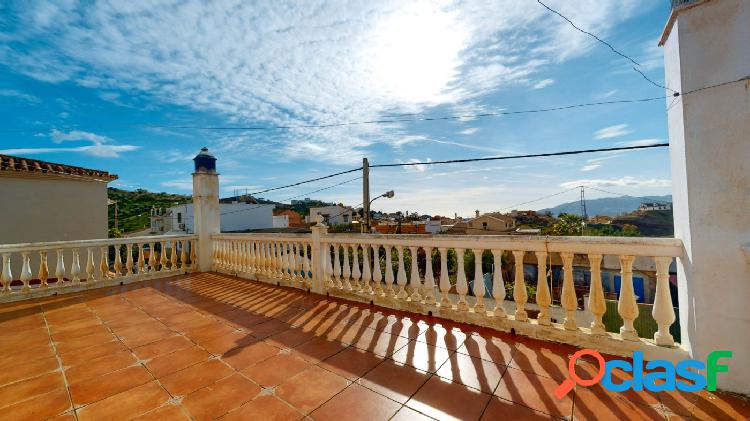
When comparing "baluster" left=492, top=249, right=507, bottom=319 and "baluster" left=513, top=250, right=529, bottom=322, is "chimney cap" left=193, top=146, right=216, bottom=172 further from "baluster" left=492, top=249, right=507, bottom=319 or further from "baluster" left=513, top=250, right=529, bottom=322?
"baluster" left=513, top=250, right=529, bottom=322

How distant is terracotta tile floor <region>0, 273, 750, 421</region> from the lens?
1.69 metres

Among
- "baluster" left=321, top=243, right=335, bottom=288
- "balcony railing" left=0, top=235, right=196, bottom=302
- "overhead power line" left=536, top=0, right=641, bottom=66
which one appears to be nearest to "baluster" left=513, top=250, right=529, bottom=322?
"overhead power line" left=536, top=0, right=641, bottom=66

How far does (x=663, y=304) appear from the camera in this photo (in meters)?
2.06

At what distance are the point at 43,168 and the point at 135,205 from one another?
166 ft

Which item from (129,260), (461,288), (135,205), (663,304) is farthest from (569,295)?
(135,205)

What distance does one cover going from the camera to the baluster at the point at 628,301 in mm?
2158

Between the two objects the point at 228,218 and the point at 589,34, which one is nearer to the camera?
the point at 589,34

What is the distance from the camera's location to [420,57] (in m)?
4.28

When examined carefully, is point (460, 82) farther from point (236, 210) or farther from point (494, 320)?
point (236, 210)

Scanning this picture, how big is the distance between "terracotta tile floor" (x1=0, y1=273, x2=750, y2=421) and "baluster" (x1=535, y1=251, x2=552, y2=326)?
215 mm

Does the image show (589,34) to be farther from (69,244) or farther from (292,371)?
(69,244)

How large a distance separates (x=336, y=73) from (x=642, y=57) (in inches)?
175

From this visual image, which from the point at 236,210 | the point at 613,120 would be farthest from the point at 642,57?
the point at 236,210

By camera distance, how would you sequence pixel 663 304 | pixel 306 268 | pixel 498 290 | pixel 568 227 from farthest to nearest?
1. pixel 568 227
2. pixel 306 268
3. pixel 498 290
4. pixel 663 304
